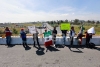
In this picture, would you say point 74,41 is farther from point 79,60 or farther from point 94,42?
point 79,60

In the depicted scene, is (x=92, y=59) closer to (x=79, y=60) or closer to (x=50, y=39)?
(x=79, y=60)

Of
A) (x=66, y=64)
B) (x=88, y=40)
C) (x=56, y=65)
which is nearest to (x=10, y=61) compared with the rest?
(x=56, y=65)

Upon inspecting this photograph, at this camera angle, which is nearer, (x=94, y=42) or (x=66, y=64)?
(x=66, y=64)

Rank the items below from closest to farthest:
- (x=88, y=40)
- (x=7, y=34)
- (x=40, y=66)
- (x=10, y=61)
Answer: (x=40, y=66) → (x=10, y=61) → (x=88, y=40) → (x=7, y=34)

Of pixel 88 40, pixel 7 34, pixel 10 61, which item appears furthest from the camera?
pixel 7 34

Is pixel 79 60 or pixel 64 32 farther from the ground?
pixel 64 32

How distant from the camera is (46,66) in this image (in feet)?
18.8

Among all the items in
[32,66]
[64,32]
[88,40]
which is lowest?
[32,66]

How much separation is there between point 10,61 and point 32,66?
1.61 metres


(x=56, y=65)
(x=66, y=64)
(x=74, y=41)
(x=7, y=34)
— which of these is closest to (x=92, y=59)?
(x=66, y=64)

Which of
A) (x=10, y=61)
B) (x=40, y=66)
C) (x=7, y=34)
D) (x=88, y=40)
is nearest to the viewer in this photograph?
(x=40, y=66)

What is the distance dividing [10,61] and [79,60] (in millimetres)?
4191

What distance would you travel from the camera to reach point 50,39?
9.75 meters

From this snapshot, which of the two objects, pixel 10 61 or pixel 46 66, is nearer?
pixel 46 66
